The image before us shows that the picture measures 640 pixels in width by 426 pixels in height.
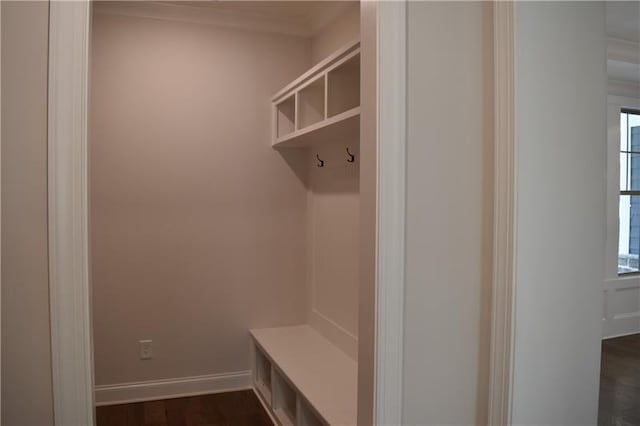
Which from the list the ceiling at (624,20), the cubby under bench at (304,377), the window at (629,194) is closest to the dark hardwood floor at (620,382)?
the window at (629,194)

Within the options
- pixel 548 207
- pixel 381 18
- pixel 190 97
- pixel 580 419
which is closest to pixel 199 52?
pixel 190 97

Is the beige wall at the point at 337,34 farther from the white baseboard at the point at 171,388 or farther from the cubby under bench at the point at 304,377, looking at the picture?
the white baseboard at the point at 171,388

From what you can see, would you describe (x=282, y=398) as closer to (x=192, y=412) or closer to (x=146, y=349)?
(x=192, y=412)

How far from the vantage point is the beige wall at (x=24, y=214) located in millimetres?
1304

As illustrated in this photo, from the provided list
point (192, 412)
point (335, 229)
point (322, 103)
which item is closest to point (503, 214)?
point (335, 229)

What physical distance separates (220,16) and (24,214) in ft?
8.09

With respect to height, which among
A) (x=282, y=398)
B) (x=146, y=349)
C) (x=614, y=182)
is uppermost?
(x=614, y=182)

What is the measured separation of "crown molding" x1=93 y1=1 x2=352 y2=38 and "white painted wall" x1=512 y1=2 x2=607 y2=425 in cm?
159

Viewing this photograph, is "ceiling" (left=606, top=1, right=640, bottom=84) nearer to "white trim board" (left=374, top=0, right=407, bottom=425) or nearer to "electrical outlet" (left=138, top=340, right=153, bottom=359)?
"white trim board" (left=374, top=0, right=407, bottom=425)

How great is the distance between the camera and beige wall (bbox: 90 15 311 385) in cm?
323

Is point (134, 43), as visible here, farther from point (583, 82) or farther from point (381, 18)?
point (583, 82)

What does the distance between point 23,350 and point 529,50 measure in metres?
1.82

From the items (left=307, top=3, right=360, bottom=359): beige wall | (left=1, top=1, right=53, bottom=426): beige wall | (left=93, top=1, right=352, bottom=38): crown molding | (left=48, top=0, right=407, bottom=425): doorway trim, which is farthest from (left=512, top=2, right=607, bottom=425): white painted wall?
(left=93, top=1, right=352, bottom=38): crown molding

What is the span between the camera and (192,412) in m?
3.17
